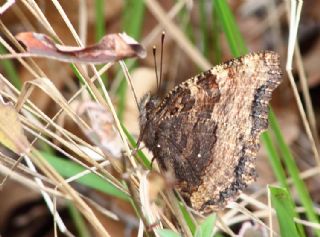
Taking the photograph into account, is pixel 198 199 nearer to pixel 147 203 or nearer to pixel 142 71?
pixel 147 203

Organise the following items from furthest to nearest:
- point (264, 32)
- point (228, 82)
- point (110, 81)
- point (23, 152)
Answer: point (264, 32) → point (110, 81) → point (228, 82) → point (23, 152)

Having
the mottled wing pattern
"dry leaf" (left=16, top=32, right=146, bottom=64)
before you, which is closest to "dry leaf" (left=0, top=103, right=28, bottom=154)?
"dry leaf" (left=16, top=32, right=146, bottom=64)

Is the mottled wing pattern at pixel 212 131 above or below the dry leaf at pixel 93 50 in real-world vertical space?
below

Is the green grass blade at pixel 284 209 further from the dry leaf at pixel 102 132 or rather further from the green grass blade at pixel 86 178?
the green grass blade at pixel 86 178

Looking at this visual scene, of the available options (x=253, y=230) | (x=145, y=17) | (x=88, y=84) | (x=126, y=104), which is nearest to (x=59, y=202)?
(x=126, y=104)

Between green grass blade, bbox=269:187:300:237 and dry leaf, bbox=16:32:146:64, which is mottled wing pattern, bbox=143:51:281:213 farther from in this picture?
dry leaf, bbox=16:32:146:64

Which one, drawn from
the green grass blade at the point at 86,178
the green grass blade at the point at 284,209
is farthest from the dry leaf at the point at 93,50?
the green grass blade at the point at 86,178

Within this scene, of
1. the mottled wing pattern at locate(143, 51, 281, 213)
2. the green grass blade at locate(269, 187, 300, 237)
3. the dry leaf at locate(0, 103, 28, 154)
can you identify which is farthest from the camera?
the mottled wing pattern at locate(143, 51, 281, 213)
